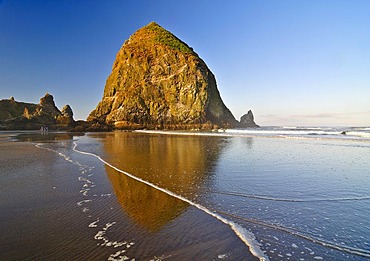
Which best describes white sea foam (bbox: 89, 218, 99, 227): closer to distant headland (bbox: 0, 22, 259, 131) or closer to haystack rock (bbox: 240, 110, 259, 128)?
distant headland (bbox: 0, 22, 259, 131)

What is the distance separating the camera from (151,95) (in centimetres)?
8344

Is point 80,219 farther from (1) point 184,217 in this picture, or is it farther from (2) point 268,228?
(2) point 268,228

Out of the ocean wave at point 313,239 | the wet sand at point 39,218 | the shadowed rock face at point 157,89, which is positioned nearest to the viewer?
the ocean wave at point 313,239

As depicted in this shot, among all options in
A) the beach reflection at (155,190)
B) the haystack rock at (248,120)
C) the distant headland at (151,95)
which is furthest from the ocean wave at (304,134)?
the haystack rock at (248,120)

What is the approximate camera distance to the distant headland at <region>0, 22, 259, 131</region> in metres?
77.9

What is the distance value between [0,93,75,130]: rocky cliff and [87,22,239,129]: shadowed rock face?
10138 millimetres

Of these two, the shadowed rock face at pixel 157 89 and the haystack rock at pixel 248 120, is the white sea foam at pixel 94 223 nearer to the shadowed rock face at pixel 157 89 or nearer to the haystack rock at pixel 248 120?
the shadowed rock face at pixel 157 89

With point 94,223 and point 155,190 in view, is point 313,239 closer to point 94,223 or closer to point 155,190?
point 94,223

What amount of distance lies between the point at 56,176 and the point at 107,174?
1855 mm

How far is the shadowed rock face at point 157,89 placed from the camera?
79312 millimetres

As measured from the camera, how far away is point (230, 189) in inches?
257

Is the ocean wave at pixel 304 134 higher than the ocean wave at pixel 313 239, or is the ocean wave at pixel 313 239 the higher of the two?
the ocean wave at pixel 304 134

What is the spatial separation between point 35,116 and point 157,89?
44.7 metres

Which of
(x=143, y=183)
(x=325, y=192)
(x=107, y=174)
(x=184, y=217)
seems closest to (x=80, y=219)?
(x=184, y=217)
